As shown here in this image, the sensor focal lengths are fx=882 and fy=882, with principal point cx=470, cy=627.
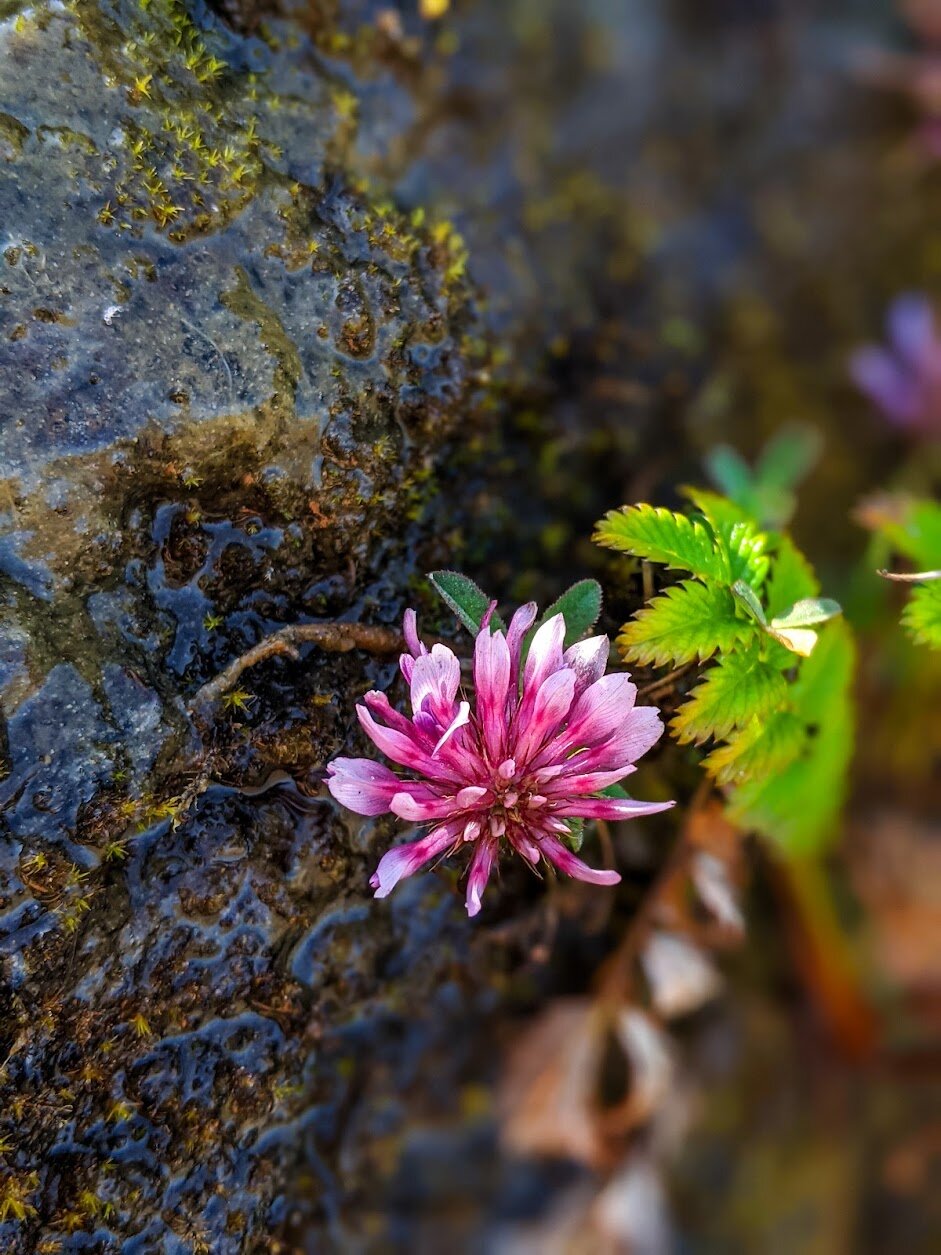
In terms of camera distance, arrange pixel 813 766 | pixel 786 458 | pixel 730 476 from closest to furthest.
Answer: pixel 813 766
pixel 730 476
pixel 786 458

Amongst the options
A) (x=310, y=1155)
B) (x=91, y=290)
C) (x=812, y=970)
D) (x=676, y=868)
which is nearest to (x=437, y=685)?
(x=91, y=290)

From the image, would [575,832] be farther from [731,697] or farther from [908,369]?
[908,369]

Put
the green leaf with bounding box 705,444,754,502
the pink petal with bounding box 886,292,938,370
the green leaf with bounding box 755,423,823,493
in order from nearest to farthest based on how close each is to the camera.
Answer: the green leaf with bounding box 705,444,754,502
the green leaf with bounding box 755,423,823,493
the pink petal with bounding box 886,292,938,370

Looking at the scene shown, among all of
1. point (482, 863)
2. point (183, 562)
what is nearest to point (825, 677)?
point (482, 863)

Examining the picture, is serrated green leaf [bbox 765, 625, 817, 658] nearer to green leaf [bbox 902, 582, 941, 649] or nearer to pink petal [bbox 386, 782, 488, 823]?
green leaf [bbox 902, 582, 941, 649]

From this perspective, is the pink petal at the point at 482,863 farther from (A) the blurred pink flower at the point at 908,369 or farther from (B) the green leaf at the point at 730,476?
(A) the blurred pink flower at the point at 908,369

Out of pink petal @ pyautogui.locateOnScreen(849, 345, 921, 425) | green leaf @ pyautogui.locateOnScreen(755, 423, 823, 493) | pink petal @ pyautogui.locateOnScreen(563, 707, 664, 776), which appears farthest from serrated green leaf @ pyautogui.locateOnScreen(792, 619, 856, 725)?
pink petal @ pyautogui.locateOnScreen(849, 345, 921, 425)

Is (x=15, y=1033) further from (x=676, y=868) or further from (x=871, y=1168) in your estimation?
(x=871, y=1168)

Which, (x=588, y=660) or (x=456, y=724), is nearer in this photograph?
(x=456, y=724)

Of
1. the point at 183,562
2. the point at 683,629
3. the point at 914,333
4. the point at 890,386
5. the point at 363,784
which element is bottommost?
the point at 363,784
